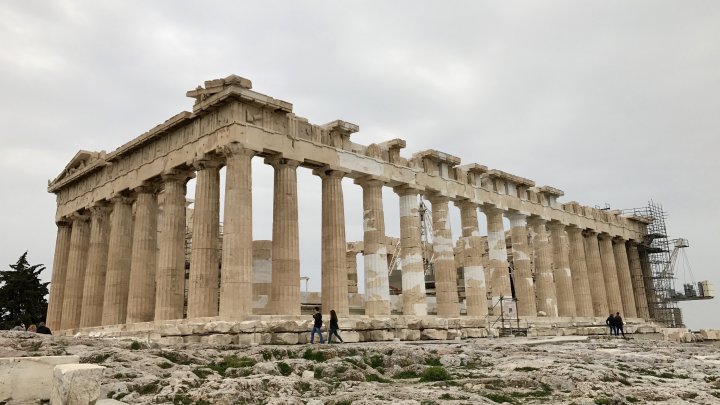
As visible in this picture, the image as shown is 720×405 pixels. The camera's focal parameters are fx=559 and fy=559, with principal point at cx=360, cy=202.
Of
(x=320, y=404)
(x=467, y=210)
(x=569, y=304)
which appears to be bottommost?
(x=320, y=404)

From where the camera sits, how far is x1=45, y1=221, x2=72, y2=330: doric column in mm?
31219

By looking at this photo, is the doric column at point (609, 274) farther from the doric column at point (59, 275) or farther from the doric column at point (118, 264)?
the doric column at point (59, 275)

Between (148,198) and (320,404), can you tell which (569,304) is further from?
(320,404)

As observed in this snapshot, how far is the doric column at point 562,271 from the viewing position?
116 ft

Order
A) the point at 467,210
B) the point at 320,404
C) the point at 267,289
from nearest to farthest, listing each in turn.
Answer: the point at 320,404 → the point at 267,289 → the point at 467,210

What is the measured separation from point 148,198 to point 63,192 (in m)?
10.4

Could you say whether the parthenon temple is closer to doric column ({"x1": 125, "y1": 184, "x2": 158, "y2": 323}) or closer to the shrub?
doric column ({"x1": 125, "y1": 184, "x2": 158, "y2": 323})

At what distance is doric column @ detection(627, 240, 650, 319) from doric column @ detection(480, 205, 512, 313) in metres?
17.7

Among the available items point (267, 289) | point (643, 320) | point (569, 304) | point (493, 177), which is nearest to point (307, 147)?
point (267, 289)

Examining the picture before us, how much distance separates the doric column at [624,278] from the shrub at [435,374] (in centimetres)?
3491

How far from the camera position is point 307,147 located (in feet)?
77.3

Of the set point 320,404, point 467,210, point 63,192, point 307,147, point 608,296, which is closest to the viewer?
point 320,404

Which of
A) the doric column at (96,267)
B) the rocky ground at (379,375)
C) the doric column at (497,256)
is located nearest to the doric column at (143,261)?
the doric column at (96,267)

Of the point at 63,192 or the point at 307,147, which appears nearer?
the point at 307,147
